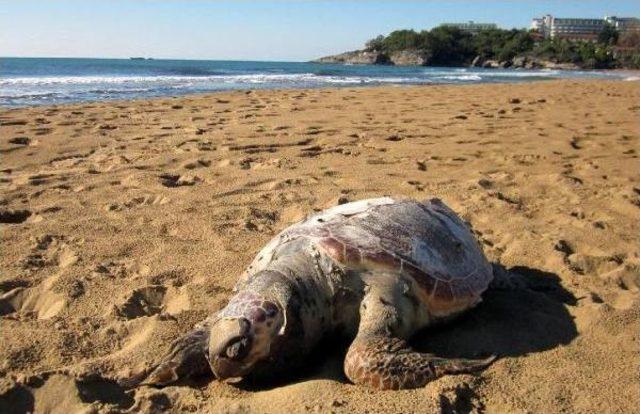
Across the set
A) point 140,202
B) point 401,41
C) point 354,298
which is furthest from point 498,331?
point 401,41

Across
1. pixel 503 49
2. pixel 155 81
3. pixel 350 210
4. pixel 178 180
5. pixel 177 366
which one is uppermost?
pixel 503 49

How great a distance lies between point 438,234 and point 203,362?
4.41ft

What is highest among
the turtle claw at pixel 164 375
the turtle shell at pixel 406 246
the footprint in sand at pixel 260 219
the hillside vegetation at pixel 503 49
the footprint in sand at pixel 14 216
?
the hillside vegetation at pixel 503 49

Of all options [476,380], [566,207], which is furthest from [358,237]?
[566,207]

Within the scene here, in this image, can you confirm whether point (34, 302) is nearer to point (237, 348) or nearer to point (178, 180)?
→ point (237, 348)

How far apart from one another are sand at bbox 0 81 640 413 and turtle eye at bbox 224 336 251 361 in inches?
7.1

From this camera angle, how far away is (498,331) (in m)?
2.79

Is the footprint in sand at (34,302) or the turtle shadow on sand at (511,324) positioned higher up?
the footprint in sand at (34,302)

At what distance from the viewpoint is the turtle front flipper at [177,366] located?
234 centimetres

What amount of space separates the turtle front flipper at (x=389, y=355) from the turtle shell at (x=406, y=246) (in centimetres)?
16

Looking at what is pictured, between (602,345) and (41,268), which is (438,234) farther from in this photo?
(41,268)

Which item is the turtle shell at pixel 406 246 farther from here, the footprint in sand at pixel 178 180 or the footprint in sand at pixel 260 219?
the footprint in sand at pixel 178 180

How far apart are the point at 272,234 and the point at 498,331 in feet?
5.85

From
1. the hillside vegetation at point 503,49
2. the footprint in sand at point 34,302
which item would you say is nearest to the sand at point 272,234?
the footprint in sand at point 34,302
